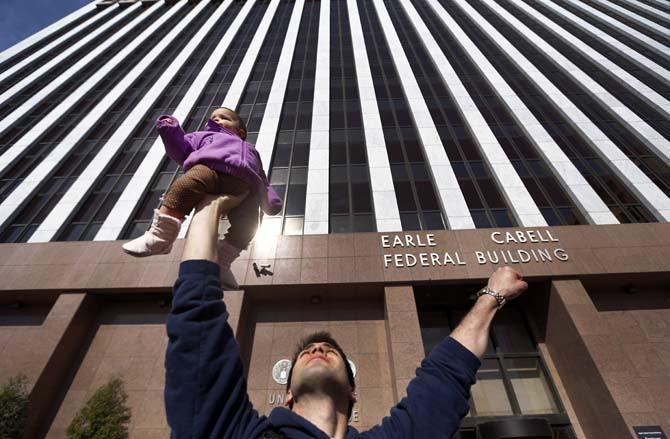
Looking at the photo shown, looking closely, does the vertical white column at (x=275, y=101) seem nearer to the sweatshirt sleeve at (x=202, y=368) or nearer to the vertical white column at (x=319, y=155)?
the vertical white column at (x=319, y=155)

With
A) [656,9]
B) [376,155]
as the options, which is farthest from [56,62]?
[656,9]

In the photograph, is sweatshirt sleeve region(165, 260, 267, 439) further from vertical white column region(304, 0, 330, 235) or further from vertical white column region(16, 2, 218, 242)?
vertical white column region(16, 2, 218, 242)

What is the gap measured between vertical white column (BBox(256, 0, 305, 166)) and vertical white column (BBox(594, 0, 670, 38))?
30.0m

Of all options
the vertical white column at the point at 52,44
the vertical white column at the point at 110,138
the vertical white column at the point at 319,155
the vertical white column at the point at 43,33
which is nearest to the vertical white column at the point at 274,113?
the vertical white column at the point at 319,155

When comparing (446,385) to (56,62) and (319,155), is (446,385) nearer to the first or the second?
(319,155)

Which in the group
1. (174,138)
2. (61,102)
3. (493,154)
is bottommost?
(174,138)

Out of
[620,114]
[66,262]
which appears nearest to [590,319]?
[620,114]

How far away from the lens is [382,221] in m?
12.2

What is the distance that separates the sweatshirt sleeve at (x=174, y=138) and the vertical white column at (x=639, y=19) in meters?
37.7

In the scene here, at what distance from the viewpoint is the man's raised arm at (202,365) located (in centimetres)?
136

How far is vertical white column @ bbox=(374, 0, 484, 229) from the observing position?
12.3 metres

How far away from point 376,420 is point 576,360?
20.2 feet

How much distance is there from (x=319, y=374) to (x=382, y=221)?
10347 millimetres

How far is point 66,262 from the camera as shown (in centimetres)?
1101
